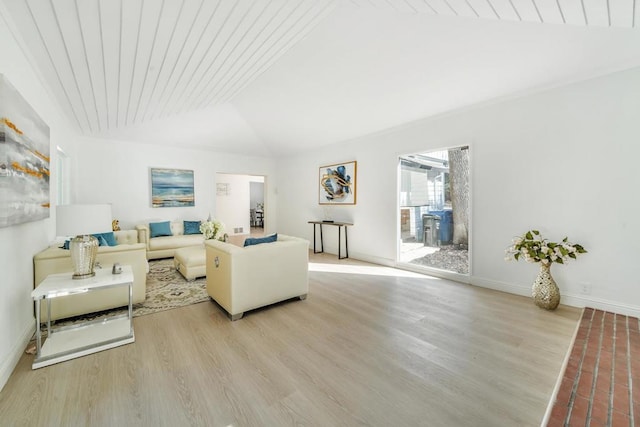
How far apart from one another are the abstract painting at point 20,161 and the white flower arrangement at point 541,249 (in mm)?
4630

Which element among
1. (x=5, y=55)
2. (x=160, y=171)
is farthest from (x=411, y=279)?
(x=160, y=171)

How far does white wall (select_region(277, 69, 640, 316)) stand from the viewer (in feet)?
8.82

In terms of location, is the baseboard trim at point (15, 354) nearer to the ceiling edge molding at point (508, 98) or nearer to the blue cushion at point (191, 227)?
the blue cushion at point (191, 227)

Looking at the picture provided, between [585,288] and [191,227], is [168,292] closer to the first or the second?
[191,227]

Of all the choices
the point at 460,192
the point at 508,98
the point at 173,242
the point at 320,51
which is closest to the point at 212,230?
the point at 173,242

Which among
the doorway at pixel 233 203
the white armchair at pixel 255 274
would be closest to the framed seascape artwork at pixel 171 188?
the doorway at pixel 233 203

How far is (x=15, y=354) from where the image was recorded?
194 centimetres

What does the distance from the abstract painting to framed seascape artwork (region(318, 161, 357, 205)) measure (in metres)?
4.53

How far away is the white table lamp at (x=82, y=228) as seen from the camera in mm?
2158

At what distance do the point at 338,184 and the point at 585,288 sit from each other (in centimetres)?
418

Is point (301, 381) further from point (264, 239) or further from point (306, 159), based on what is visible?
point (306, 159)

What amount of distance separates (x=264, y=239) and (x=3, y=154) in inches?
82.8

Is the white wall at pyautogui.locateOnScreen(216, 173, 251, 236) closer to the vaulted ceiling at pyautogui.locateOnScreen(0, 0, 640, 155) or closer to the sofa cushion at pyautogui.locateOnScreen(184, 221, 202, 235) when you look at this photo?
the sofa cushion at pyautogui.locateOnScreen(184, 221, 202, 235)

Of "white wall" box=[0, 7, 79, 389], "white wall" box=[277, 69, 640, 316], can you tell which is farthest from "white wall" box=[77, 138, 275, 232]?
"white wall" box=[277, 69, 640, 316]
